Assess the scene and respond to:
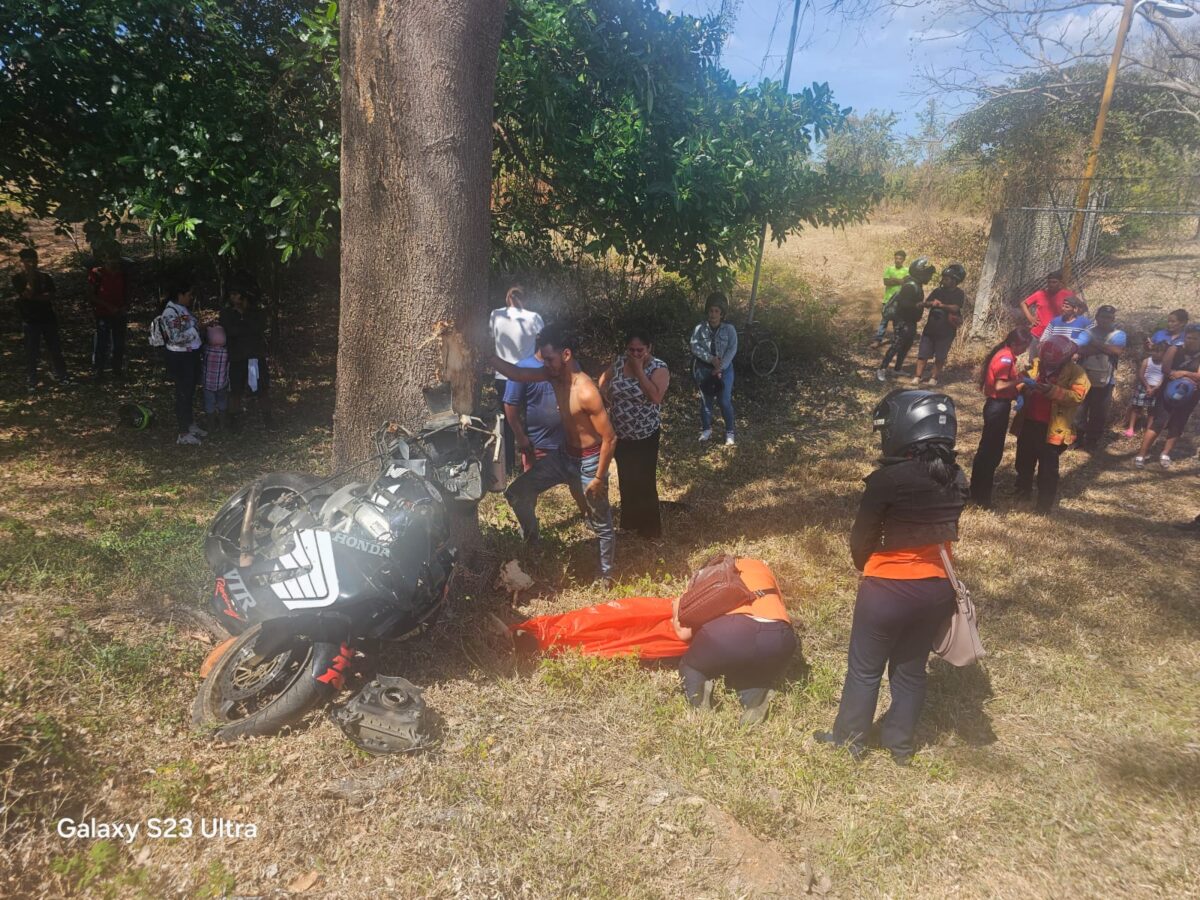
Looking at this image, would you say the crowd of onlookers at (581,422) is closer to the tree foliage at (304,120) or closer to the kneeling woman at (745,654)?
the kneeling woman at (745,654)

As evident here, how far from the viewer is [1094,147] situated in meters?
9.39

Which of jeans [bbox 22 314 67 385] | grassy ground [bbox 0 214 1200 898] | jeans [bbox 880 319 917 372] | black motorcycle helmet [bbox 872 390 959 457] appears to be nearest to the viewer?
grassy ground [bbox 0 214 1200 898]

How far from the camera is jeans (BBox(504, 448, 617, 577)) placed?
15.8ft

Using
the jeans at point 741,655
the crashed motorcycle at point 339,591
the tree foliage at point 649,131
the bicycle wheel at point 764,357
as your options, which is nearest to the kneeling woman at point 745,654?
the jeans at point 741,655

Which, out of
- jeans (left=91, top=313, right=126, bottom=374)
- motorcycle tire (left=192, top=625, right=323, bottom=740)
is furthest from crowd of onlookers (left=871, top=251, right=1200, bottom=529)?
jeans (left=91, top=313, right=126, bottom=374)

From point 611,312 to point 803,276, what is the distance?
573cm

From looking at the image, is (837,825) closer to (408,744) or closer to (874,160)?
(408,744)

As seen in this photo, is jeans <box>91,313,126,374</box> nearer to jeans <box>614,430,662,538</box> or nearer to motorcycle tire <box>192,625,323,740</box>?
jeans <box>614,430,662,538</box>

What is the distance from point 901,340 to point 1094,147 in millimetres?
3433

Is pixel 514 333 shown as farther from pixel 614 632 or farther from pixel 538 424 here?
pixel 614 632

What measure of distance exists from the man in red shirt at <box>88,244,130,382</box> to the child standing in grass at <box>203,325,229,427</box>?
2.35 m

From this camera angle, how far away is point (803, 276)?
14.8m

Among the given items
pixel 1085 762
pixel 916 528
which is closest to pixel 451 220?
pixel 916 528

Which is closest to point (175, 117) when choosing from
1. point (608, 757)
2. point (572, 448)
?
point (572, 448)
